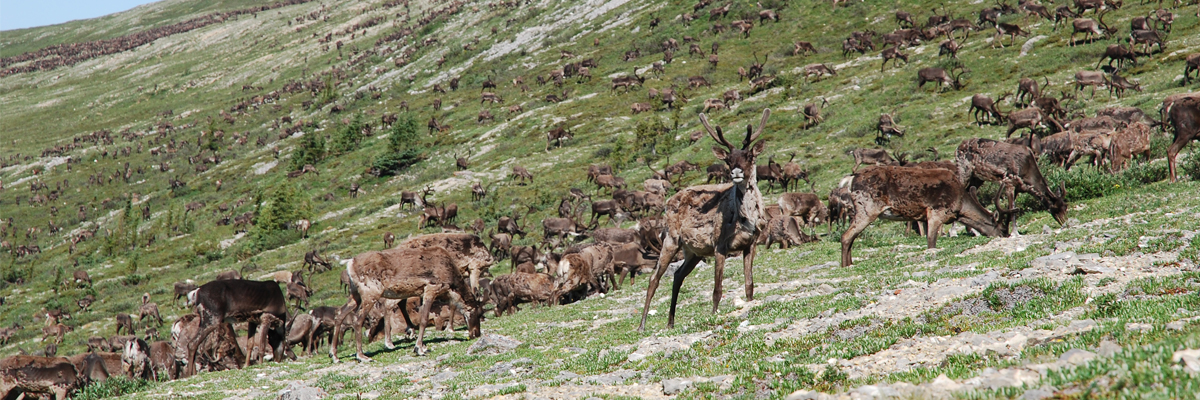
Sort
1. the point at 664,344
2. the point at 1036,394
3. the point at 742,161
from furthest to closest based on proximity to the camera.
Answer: the point at 742,161
the point at 664,344
the point at 1036,394

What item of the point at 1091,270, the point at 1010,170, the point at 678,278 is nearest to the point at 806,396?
the point at 1091,270

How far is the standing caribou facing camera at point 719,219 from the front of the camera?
11.8 m

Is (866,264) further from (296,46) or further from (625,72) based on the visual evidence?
(296,46)

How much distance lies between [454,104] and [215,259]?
4573cm

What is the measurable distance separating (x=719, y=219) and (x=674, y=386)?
17.6 ft

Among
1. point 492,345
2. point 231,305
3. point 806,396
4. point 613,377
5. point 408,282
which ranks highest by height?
point 806,396

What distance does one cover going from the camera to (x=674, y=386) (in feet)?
24.9

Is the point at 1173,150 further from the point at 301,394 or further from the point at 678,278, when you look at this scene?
the point at 301,394

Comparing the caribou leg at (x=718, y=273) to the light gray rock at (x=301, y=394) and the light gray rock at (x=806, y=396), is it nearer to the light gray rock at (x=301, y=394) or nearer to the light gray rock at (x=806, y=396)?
the light gray rock at (x=806, y=396)

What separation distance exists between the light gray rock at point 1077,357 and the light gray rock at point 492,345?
10062mm

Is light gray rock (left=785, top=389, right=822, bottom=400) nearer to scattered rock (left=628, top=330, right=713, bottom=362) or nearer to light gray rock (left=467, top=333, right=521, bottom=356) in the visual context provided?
scattered rock (left=628, top=330, right=713, bottom=362)

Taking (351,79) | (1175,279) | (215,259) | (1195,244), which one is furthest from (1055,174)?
(351,79)

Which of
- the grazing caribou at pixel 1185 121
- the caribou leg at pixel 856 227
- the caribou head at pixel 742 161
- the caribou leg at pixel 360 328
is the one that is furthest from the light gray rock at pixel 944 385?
the grazing caribou at pixel 1185 121

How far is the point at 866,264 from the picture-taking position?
16156 millimetres
